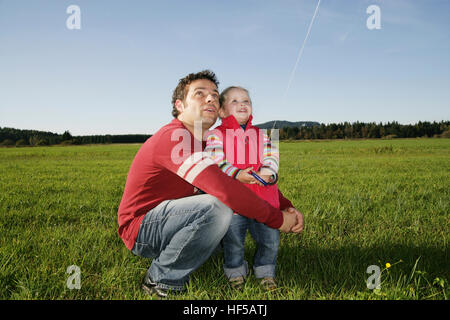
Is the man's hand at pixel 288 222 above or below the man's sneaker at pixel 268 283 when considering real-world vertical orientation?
above

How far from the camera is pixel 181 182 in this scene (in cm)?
283

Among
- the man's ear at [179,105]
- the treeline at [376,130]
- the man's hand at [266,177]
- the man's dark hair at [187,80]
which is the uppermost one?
the treeline at [376,130]

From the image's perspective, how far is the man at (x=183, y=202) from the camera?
2.40 metres

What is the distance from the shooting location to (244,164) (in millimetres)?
2896

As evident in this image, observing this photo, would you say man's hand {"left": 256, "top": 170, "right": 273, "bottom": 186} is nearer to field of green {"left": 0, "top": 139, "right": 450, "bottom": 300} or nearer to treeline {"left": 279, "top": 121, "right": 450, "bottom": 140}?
field of green {"left": 0, "top": 139, "right": 450, "bottom": 300}

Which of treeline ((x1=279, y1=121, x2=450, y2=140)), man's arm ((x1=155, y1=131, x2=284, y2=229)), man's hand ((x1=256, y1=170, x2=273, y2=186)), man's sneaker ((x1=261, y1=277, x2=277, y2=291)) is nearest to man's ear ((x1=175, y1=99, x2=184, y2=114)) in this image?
man's arm ((x1=155, y1=131, x2=284, y2=229))

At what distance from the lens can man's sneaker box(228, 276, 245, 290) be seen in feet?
8.76

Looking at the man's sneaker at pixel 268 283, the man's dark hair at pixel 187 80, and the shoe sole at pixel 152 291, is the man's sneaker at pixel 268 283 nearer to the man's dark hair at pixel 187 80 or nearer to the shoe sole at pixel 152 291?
the shoe sole at pixel 152 291

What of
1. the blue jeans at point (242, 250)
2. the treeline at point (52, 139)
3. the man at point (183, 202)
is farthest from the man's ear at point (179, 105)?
the treeline at point (52, 139)

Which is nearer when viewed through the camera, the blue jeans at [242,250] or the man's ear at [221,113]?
the blue jeans at [242,250]

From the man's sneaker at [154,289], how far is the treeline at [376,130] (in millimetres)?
75705
